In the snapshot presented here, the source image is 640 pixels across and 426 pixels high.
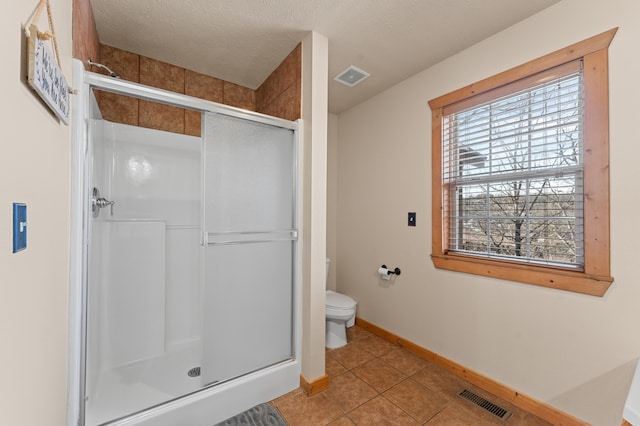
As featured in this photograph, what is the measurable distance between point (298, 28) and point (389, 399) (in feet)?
8.38

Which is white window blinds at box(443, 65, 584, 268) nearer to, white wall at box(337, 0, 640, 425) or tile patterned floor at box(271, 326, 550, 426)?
white wall at box(337, 0, 640, 425)

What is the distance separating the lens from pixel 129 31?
1.86 m

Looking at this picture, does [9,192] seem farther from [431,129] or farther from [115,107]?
[431,129]

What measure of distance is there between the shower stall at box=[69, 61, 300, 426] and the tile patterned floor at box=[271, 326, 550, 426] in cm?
26

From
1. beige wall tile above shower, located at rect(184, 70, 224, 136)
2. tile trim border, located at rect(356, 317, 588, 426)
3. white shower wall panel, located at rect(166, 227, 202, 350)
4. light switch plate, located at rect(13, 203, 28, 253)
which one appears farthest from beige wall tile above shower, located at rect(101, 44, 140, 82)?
tile trim border, located at rect(356, 317, 588, 426)

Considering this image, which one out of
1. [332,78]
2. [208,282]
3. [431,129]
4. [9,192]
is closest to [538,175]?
[431,129]

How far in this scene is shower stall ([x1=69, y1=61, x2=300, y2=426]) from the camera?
54.6 inches

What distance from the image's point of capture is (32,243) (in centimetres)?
76

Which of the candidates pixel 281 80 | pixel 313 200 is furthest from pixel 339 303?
pixel 281 80

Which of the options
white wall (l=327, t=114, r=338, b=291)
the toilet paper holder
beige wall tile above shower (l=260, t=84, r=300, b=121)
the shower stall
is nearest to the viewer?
the shower stall

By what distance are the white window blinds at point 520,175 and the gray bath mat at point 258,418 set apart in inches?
67.9

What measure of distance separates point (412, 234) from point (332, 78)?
1585 millimetres

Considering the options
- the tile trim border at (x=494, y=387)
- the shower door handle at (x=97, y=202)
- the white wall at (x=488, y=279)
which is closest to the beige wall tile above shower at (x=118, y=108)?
the shower door handle at (x=97, y=202)

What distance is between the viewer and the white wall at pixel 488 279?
1.36 metres
